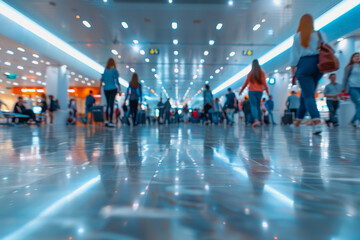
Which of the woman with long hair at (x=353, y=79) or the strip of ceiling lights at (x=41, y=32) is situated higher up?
the strip of ceiling lights at (x=41, y=32)

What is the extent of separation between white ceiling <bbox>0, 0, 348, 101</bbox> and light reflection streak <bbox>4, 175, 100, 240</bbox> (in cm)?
1047

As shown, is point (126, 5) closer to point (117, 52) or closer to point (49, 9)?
point (49, 9)

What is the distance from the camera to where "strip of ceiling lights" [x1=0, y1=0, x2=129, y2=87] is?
1112cm

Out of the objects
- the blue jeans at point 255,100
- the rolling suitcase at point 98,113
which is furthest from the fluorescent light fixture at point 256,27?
the rolling suitcase at point 98,113

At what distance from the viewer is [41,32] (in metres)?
13.8

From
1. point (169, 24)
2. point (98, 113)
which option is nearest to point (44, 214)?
point (169, 24)

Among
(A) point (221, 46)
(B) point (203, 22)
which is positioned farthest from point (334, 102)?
(A) point (221, 46)

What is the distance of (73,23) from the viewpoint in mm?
12203

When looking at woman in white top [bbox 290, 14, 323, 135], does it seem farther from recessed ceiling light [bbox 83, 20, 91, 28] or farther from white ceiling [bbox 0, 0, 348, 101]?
recessed ceiling light [bbox 83, 20, 91, 28]

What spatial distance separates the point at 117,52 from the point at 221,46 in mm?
7034

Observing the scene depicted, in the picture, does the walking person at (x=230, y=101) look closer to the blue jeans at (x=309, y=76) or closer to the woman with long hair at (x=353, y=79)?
the woman with long hair at (x=353, y=79)

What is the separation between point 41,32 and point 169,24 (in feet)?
23.9

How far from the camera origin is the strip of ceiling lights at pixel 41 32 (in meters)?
11.1

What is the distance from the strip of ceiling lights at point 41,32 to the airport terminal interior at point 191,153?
6cm
